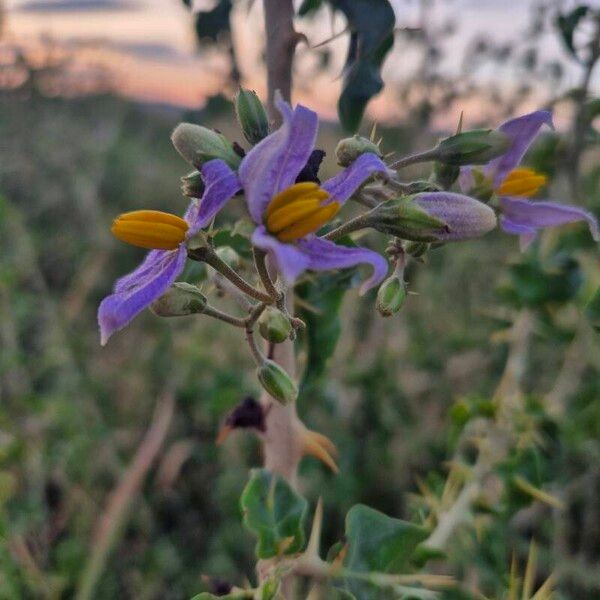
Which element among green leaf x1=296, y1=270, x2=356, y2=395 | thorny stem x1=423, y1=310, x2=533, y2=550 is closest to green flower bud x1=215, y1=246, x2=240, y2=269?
green leaf x1=296, y1=270, x2=356, y2=395

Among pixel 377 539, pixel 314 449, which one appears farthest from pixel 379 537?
pixel 314 449

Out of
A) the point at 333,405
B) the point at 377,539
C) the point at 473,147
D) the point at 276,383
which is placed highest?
the point at 473,147

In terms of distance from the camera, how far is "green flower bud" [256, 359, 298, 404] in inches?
36.5

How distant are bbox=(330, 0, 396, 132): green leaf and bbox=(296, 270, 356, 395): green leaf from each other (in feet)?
0.96

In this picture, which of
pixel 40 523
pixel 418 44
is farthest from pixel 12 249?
pixel 418 44

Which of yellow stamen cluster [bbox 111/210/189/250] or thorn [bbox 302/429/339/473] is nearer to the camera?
yellow stamen cluster [bbox 111/210/189/250]

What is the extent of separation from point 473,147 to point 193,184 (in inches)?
15.5

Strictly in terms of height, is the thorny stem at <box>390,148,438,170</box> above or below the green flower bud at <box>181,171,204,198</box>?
below

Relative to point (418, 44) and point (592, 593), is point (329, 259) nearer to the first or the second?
point (592, 593)

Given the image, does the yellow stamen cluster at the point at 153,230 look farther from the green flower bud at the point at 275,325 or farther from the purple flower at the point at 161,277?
the green flower bud at the point at 275,325

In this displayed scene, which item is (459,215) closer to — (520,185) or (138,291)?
(520,185)

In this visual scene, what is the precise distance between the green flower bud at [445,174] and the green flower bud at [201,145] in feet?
1.15

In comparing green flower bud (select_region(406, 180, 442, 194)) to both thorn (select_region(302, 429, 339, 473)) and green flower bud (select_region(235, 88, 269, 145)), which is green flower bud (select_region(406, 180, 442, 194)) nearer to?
green flower bud (select_region(235, 88, 269, 145))

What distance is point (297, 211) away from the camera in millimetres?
813
